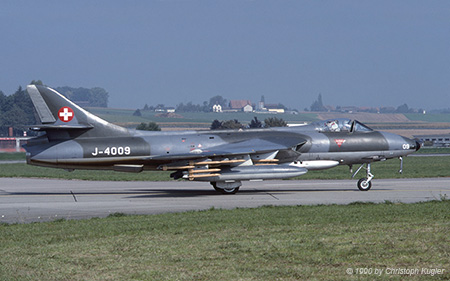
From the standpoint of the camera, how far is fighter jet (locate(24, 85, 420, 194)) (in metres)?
20.9

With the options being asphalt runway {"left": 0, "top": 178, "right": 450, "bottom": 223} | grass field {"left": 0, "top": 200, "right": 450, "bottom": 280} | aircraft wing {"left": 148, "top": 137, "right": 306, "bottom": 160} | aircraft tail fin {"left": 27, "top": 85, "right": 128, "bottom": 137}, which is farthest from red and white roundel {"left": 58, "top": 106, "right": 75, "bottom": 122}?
grass field {"left": 0, "top": 200, "right": 450, "bottom": 280}

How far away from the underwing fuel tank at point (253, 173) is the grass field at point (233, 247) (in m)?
6.09

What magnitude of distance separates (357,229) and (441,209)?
4.19 m

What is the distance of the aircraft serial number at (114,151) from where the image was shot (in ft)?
69.8

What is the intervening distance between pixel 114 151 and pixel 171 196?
2.58 metres

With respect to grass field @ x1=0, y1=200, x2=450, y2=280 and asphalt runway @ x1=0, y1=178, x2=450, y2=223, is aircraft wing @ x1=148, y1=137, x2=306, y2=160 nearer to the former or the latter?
asphalt runway @ x1=0, y1=178, x2=450, y2=223

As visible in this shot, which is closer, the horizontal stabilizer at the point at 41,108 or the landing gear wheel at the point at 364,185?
the horizontal stabilizer at the point at 41,108

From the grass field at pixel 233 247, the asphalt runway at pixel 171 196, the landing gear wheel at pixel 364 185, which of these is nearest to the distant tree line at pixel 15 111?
the asphalt runway at pixel 171 196

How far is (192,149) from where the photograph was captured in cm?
2184

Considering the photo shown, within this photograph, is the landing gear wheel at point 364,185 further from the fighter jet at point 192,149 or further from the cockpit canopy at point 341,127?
the cockpit canopy at point 341,127

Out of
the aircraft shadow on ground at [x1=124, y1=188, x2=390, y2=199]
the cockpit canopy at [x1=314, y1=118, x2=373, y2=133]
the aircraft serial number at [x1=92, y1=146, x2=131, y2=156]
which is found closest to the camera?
the aircraft serial number at [x1=92, y1=146, x2=131, y2=156]

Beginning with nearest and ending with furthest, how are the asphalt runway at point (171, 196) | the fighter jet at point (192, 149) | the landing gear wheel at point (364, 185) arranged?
the asphalt runway at point (171, 196), the fighter jet at point (192, 149), the landing gear wheel at point (364, 185)

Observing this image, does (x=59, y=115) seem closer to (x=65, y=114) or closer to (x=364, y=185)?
A: (x=65, y=114)

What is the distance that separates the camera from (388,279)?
7.70 m
